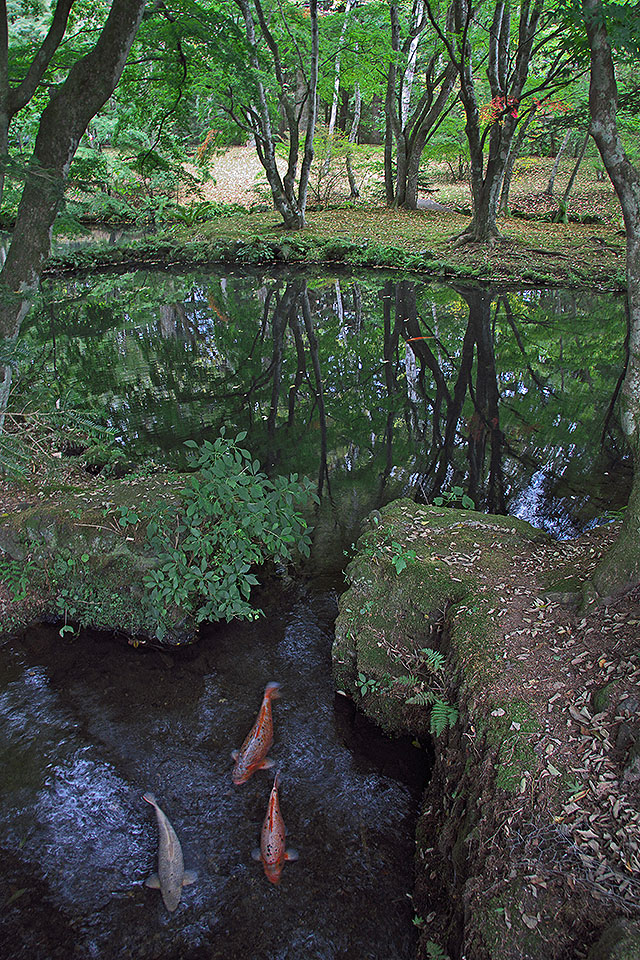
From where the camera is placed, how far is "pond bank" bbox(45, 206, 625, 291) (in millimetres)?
16594

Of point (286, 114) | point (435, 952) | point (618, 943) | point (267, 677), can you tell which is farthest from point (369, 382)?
point (286, 114)

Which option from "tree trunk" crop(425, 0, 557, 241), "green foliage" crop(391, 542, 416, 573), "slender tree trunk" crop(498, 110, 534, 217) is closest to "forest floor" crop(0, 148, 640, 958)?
"green foliage" crop(391, 542, 416, 573)

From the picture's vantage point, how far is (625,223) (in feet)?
10.8

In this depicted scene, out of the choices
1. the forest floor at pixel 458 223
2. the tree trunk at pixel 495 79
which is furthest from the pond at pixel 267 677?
the tree trunk at pixel 495 79

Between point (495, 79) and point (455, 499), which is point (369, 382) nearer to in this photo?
point (455, 499)

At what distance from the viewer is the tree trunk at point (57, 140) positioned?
5012mm

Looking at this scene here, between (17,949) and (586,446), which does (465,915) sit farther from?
(586,446)

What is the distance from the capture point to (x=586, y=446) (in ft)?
25.5

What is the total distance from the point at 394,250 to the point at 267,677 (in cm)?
1654

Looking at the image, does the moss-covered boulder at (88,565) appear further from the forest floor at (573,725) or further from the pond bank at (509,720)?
the pond bank at (509,720)

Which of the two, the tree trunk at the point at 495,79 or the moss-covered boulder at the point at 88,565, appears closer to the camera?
the moss-covered boulder at the point at 88,565

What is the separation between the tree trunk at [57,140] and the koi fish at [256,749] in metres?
3.87

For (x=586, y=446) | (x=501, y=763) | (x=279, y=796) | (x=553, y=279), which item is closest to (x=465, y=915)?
(x=501, y=763)

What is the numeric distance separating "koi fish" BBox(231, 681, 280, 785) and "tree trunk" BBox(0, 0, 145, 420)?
3866mm
